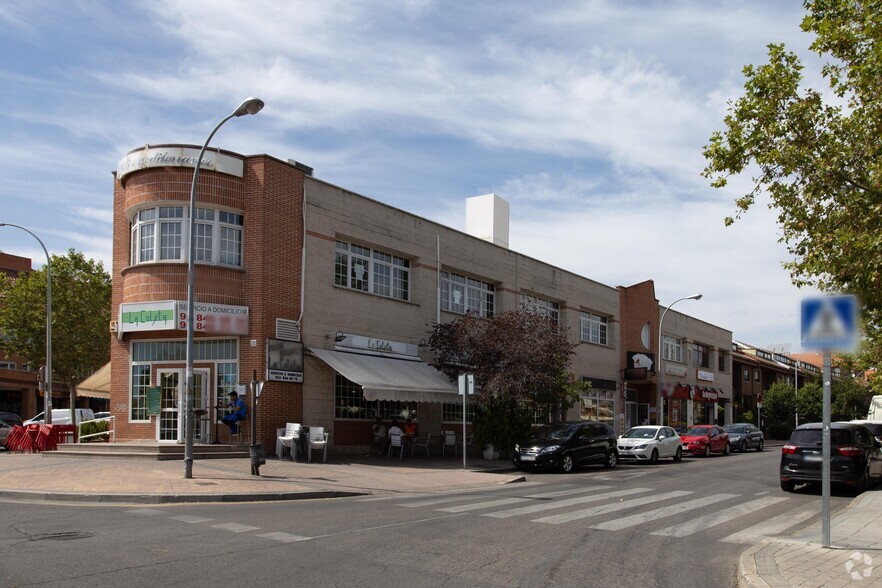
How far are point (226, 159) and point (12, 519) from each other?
13513 mm

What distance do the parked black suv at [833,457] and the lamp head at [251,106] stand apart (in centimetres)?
1345

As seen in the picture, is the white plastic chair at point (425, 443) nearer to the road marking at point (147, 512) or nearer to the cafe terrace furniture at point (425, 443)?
the cafe terrace furniture at point (425, 443)

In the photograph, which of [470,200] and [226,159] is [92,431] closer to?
[226,159]

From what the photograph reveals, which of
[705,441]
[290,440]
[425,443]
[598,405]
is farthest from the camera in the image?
[598,405]

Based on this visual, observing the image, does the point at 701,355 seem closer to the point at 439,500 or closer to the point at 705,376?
the point at 705,376

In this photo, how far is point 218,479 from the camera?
16625mm

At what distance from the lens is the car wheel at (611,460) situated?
2527 centimetres

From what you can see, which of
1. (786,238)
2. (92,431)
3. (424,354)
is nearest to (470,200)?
(424,354)

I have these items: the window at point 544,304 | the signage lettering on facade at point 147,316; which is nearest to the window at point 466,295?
the window at point 544,304

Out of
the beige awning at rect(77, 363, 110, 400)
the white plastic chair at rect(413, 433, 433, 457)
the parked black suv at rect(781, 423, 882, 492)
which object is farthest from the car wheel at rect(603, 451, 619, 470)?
the beige awning at rect(77, 363, 110, 400)

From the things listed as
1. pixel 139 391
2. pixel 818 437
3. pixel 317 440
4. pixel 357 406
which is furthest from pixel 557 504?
pixel 139 391

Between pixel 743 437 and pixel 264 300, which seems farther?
pixel 743 437

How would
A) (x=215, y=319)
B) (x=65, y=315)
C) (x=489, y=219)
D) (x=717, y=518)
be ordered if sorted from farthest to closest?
(x=65, y=315) → (x=489, y=219) → (x=215, y=319) → (x=717, y=518)

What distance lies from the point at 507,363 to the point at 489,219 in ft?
42.7
